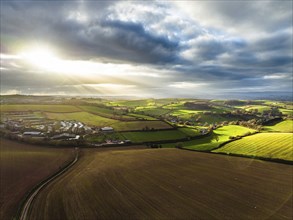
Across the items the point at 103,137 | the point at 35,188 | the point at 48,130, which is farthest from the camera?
the point at 48,130

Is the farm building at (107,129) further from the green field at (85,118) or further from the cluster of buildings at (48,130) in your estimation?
the green field at (85,118)

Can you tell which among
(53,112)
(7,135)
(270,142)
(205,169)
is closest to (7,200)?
(205,169)

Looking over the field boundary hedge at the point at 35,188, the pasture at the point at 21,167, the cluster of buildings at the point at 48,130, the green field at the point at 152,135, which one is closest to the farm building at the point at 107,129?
the cluster of buildings at the point at 48,130

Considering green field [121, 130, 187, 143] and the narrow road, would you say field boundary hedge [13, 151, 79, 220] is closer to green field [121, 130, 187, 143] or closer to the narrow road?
the narrow road

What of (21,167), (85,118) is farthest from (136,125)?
(21,167)

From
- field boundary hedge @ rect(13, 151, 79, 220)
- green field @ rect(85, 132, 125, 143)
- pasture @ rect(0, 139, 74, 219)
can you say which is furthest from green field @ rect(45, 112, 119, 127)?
field boundary hedge @ rect(13, 151, 79, 220)

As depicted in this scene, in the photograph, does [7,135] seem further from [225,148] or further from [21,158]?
[225,148]

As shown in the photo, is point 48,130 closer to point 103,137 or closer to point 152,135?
point 103,137
